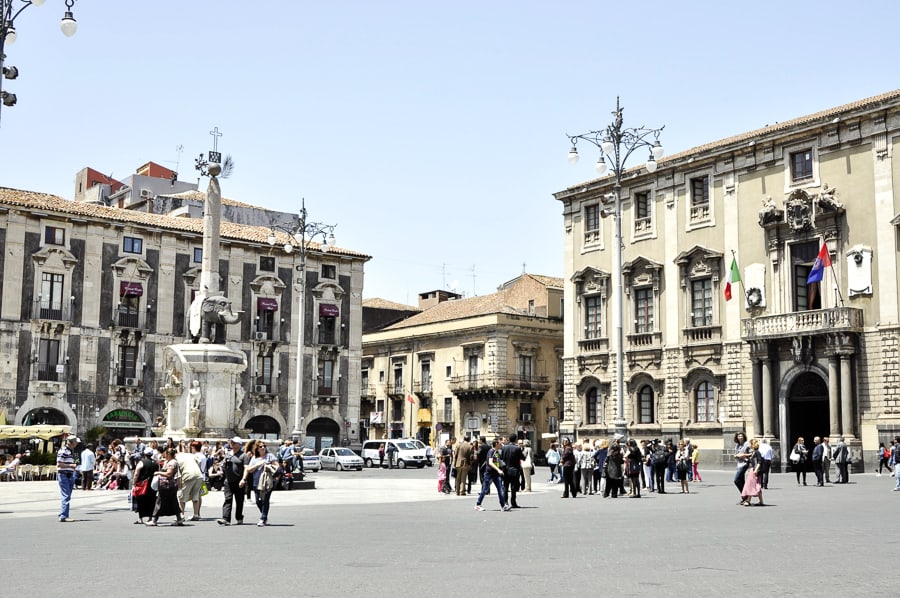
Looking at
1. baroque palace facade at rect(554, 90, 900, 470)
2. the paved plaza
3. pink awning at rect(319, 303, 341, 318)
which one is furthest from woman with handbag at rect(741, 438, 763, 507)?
pink awning at rect(319, 303, 341, 318)

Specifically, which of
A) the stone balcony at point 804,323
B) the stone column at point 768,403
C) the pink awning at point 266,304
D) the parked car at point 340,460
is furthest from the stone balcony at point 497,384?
the stone column at point 768,403

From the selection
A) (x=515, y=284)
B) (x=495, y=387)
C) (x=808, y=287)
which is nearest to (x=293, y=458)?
(x=808, y=287)

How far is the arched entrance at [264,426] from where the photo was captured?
58.2 m

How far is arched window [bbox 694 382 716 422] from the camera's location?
4638 centimetres

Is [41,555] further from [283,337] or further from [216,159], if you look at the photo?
[283,337]

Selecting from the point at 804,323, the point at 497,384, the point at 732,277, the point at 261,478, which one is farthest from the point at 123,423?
the point at 261,478

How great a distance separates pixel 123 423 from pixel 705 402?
28.9 m

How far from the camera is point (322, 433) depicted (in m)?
61.1

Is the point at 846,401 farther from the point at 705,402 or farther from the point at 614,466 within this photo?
the point at 614,466

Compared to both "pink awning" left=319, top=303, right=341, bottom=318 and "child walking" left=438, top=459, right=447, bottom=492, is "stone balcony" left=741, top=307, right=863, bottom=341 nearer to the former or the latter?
"child walking" left=438, top=459, right=447, bottom=492

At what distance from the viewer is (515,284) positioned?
2889 inches

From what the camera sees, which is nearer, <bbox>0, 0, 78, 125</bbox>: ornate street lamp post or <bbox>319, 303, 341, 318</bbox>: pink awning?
<bbox>0, 0, 78, 125</bbox>: ornate street lamp post

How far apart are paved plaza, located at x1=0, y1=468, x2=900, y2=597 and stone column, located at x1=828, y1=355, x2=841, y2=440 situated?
18027 millimetres

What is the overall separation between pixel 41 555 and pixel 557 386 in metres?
56.6
